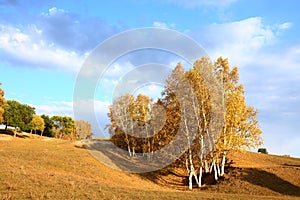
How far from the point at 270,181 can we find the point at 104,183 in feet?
71.2

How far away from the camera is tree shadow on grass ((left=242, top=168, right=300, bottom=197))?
32.0 meters

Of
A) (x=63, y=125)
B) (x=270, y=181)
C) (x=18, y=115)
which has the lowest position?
(x=270, y=181)

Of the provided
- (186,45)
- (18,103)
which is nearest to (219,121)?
(186,45)

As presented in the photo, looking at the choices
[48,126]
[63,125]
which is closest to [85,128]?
[63,125]

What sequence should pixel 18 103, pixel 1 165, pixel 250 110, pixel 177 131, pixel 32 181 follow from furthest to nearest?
pixel 18 103, pixel 250 110, pixel 177 131, pixel 1 165, pixel 32 181

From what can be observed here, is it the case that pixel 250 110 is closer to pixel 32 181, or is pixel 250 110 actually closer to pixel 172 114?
pixel 172 114

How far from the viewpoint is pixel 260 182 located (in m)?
34.4

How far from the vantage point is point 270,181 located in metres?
34.7

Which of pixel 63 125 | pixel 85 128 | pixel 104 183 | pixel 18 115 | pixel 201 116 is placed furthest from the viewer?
pixel 63 125

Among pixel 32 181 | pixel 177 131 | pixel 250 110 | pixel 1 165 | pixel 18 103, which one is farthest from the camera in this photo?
pixel 18 103

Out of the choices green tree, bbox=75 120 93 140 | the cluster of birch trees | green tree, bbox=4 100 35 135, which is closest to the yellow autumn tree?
the cluster of birch trees

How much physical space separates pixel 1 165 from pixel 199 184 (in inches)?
947

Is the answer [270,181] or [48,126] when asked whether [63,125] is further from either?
[270,181]

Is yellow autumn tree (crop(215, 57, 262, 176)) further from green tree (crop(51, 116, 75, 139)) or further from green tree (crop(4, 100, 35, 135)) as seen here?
green tree (crop(51, 116, 75, 139))
